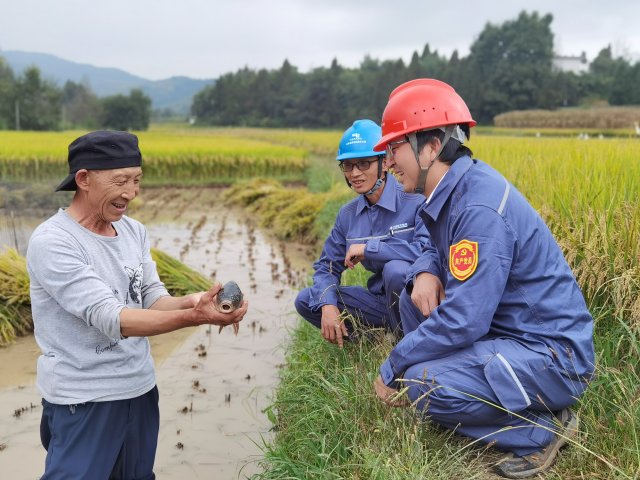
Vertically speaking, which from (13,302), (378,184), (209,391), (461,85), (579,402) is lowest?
(209,391)

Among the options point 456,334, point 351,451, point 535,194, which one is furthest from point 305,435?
point 535,194

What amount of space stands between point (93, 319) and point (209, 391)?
242 cm

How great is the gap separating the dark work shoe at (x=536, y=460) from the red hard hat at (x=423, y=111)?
1256 mm

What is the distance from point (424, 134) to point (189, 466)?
222 centimetres

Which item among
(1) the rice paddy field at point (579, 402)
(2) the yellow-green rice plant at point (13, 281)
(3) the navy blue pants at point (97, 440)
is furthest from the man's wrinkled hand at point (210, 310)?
(2) the yellow-green rice plant at point (13, 281)

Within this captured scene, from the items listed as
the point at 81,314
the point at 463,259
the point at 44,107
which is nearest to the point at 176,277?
the point at 81,314

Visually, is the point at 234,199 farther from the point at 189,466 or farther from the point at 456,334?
the point at 456,334

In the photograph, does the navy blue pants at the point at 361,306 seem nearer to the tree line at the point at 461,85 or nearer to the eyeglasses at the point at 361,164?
the eyeglasses at the point at 361,164

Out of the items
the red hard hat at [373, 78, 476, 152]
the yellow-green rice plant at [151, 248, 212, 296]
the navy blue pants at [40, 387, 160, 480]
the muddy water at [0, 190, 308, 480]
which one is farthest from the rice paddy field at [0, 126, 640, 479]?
the yellow-green rice plant at [151, 248, 212, 296]

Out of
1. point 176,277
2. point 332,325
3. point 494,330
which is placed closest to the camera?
point 494,330

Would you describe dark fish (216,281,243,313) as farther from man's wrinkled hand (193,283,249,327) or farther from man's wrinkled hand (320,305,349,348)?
man's wrinkled hand (320,305,349,348)

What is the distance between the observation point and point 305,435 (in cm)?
296

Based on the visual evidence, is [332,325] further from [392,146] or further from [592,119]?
[592,119]

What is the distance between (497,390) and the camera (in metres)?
2.29
